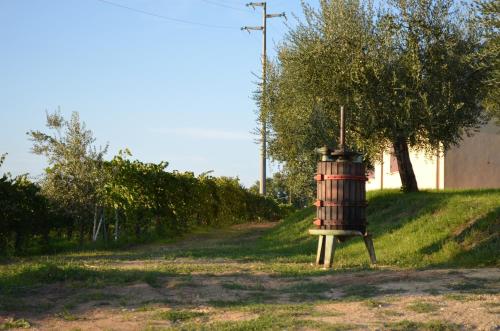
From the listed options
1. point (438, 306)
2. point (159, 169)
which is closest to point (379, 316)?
point (438, 306)

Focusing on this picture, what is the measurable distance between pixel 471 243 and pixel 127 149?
42.9 feet

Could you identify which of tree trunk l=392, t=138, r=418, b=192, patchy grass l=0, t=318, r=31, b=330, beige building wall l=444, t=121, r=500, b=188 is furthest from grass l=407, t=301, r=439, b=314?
beige building wall l=444, t=121, r=500, b=188

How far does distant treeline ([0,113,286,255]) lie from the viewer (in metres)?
19.4

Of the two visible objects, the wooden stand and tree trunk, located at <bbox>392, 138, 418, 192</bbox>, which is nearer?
the wooden stand

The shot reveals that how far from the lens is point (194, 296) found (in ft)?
29.9

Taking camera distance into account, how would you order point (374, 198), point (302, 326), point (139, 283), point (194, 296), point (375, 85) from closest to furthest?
point (302, 326) < point (194, 296) < point (139, 283) < point (375, 85) < point (374, 198)

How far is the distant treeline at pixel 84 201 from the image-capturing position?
19.4m

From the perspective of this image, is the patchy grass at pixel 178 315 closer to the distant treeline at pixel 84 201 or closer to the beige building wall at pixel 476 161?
the distant treeline at pixel 84 201

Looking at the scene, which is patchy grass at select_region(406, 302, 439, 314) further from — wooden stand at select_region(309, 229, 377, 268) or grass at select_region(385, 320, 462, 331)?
wooden stand at select_region(309, 229, 377, 268)

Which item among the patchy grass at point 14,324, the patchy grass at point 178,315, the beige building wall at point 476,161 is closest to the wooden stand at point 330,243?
the patchy grass at point 178,315

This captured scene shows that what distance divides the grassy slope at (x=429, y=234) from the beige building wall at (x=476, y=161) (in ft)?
17.5

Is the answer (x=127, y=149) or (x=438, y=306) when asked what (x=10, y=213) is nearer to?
(x=127, y=149)

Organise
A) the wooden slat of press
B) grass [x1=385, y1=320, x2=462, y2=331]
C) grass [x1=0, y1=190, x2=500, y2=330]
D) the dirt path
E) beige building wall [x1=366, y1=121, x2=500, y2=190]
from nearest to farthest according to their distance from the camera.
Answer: grass [x1=385, y1=320, x2=462, y2=331], the dirt path, grass [x1=0, y1=190, x2=500, y2=330], the wooden slat of press, beige building wall [x1=366, y1=121, x2=500, y2=190]

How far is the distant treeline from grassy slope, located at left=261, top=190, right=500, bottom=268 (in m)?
5.19
